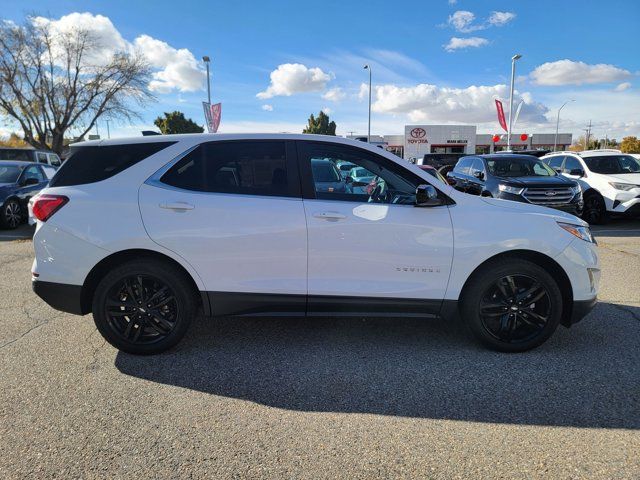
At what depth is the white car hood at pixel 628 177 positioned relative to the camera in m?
10.0

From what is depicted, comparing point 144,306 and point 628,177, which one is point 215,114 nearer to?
point 628,177

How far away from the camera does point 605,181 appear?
10.3 metres

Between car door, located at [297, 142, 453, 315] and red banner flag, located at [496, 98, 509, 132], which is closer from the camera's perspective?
car door, located at [297, 142, 453, 315]

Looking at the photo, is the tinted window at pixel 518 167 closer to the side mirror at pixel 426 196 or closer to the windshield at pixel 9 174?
the side mirror at pixel 426 196

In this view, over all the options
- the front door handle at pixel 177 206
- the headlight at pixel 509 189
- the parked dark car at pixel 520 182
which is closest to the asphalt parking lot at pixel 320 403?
the front door handle at pixel 177 206

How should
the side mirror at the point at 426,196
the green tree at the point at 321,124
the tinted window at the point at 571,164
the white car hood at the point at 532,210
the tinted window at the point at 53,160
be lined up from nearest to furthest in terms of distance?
the side mirror at the point at 426,196 < the white car hood at the point at 532,210 < the tinted window at the point at 571,164 < the tinted window at the point at 53,160 < the green tree at the point at 321,124

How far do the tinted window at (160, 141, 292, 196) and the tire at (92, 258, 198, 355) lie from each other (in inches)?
28.1

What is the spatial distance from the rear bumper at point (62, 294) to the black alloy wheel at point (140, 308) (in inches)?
9.6

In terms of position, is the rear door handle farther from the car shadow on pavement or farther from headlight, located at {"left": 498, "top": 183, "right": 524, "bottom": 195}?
headlight, located at {"left": 498, "top": 183, "right": 524, "bottom": 195}

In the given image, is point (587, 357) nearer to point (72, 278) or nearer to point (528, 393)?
point (528, 393)

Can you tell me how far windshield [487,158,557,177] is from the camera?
33.1ft

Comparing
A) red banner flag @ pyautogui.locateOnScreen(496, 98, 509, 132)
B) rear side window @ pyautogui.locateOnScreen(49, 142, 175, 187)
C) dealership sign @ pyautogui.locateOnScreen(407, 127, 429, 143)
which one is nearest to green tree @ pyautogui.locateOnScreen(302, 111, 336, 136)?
dealership sign @ pyautogui.locateOnScreen(407, 127, 429, 143)

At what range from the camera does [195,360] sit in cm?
353

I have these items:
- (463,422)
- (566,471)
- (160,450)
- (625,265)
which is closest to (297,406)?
(160,450)
